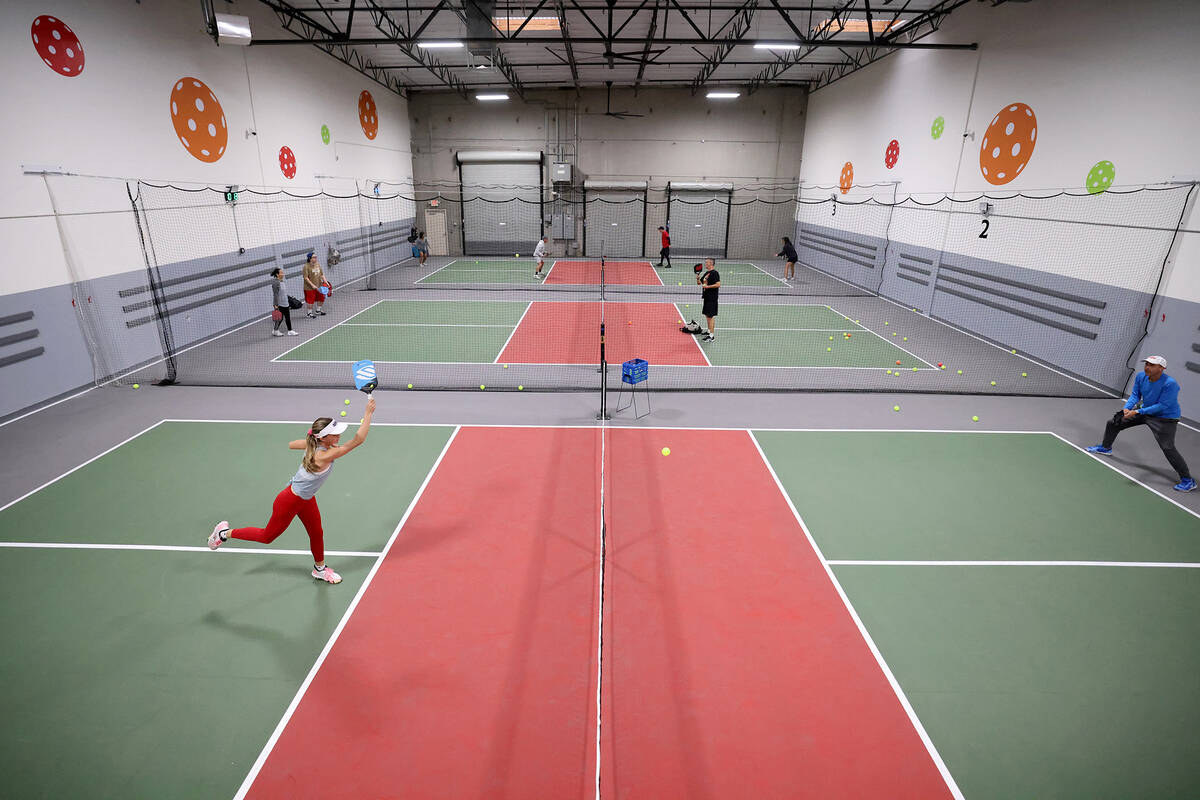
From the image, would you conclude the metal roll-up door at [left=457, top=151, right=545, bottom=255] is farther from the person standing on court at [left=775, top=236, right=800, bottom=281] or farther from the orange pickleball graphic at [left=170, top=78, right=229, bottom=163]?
the orange pickleball graphic at [left=170, top=78, right=229, bottom=163]

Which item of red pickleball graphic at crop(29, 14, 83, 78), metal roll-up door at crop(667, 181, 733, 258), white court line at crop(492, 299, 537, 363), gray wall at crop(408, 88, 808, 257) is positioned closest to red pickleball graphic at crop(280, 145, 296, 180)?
red pickleball graphic at crop(29, 14, 83, 78)

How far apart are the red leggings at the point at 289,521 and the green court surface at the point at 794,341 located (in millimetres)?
8961

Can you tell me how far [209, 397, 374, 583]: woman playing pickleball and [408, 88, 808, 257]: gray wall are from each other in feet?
87.6

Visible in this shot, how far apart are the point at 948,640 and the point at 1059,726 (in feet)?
3.00

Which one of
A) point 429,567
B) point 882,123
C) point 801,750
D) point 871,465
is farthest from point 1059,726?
point 882,123

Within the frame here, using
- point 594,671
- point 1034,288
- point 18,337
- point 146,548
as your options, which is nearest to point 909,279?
point 1034,288

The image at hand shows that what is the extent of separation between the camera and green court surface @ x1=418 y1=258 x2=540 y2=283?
75.2 ft

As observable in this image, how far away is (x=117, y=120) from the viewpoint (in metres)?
11.6

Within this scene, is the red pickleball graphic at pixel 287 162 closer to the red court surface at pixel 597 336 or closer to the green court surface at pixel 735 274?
the red court surface at pixel 597 336

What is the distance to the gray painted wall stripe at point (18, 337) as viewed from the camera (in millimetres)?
9432

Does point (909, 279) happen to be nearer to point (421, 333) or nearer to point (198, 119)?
point (421, 333)

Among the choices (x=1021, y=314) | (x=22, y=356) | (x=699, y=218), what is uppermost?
(x=699, y=218)

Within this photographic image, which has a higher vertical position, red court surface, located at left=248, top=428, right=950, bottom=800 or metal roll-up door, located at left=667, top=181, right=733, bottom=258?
metal roll-up door, located at left=667, top=181, right=733, bottom=258

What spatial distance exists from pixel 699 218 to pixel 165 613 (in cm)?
2842
